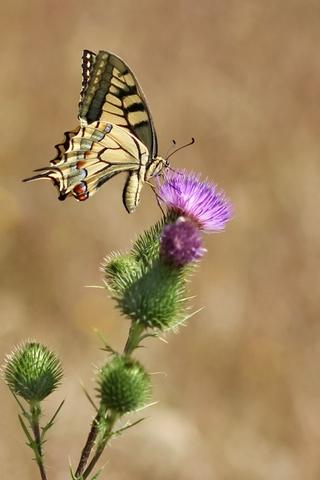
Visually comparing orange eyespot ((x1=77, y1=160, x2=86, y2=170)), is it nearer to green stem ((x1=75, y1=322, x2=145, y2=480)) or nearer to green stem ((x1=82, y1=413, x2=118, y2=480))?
green stem ((x1=75, y1=322, x2=145, y2=480))

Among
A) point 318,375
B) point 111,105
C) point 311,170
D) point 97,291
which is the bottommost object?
point 111,105

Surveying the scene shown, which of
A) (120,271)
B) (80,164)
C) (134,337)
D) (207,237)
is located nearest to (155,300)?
(134,337)

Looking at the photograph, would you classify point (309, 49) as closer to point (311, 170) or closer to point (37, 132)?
point (311, 170)

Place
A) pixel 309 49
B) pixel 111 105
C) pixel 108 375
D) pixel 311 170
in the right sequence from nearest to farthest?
pixel 108 375
pixel 111 105
pixel 311 170
pixel 309 49

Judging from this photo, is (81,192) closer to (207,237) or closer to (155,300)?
(155,300)

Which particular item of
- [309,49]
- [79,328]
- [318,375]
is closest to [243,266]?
[318,375]

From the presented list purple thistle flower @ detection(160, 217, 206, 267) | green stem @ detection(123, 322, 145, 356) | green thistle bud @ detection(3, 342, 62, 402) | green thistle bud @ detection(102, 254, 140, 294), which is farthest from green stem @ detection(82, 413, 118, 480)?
purple thistle flower @ detection(160, 217, 206, 267)
